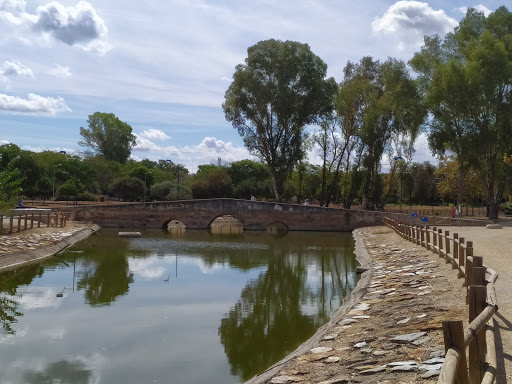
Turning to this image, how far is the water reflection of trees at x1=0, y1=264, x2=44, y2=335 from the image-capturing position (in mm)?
12055

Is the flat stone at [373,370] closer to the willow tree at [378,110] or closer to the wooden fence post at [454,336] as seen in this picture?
the wooden fence post at [454,336]

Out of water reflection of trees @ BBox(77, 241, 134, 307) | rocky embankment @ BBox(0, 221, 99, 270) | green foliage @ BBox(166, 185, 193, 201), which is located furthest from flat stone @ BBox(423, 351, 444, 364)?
green foliage @ BBox(166, 185, 193, 201)

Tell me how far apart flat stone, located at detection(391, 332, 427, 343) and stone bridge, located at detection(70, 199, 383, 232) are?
34036mm

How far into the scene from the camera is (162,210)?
42.9m

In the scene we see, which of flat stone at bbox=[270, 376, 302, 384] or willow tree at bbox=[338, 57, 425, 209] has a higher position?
willow tree at bbox=[338, 57, 425, 209]

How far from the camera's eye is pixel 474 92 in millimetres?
34469

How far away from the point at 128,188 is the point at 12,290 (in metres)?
48.4

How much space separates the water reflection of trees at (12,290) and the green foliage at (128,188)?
142 feet

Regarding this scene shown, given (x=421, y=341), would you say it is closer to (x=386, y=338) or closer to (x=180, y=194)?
(x=386, y=338)

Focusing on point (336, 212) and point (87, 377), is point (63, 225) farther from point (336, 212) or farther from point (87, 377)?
point (87, 377)

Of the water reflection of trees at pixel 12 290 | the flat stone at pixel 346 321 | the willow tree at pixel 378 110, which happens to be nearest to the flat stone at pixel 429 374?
the flat stone at pixel 346 321

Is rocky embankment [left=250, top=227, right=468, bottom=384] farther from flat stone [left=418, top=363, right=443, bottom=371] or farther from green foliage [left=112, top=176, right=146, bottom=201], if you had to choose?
green foliage [left=112, top=176, right=146, bottom=201]

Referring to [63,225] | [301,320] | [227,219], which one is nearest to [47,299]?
[301,320]

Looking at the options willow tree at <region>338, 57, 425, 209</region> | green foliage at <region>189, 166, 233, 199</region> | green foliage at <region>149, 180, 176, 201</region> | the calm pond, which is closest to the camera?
the calm pond
